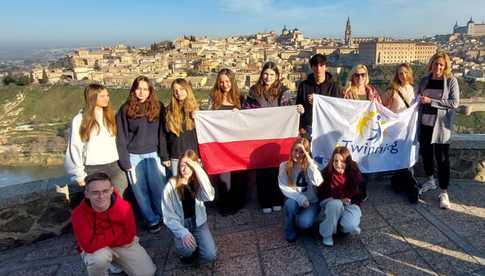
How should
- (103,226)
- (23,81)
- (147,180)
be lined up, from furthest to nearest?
(23,81)
(147,180)
(103,226)

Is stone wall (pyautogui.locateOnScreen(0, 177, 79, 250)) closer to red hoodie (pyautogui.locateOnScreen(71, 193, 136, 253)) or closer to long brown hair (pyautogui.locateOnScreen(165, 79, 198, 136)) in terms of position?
red hoodie (pyautogui.locateOnScreen(71, 193, 136, 253))

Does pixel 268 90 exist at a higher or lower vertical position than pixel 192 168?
higher

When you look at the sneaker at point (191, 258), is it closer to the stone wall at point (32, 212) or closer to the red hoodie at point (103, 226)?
the red hoodie at point (103, 226)

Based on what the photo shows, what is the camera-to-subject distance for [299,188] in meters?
3.35

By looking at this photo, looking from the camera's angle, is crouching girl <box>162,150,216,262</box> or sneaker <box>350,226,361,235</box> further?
sneaker <box>350,226,361,235</box>

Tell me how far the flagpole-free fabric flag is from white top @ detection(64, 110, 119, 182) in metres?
0.93

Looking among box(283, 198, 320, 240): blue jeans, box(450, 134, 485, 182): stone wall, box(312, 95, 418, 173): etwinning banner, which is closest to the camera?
box(283, 198, 320, 240): blue jeans

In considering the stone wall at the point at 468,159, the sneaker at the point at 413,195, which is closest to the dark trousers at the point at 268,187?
the sneaker at the point at 413,195

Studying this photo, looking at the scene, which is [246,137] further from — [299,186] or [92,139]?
[92,139]

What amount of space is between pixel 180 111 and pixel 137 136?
1.65 ft

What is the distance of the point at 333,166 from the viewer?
10.9ft

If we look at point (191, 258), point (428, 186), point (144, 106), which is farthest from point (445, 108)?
point (144, 106)

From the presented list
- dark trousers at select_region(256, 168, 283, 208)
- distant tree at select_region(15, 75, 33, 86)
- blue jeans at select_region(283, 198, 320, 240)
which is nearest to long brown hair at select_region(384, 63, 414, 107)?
dark trousers at select_region(256, 168, 283, 208)

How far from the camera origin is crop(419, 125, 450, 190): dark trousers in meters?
3.87
